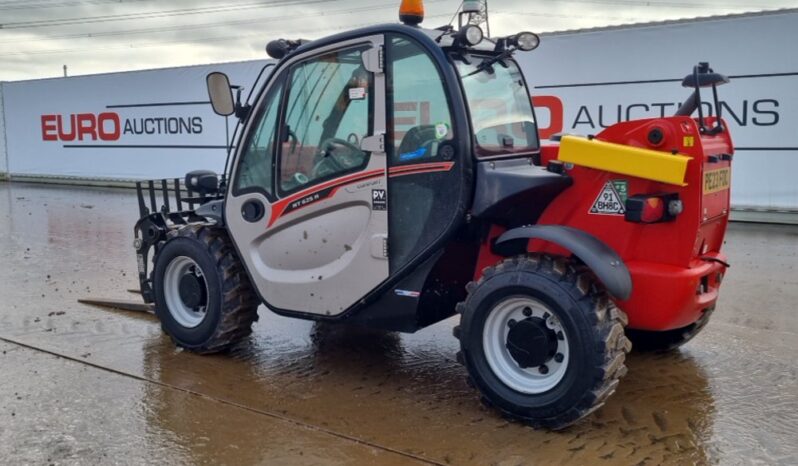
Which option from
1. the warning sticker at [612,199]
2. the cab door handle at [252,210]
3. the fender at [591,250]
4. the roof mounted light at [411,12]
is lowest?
the fender at [591,250]

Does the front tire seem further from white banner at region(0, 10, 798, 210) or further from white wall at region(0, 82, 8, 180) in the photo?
white wall at region(0, 82, 8, 180)

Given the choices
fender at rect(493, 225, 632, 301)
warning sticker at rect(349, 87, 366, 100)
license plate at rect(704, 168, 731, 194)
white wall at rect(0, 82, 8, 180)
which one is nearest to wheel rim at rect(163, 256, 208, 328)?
→ warning sticker at rect(349, 87, 366, 100)

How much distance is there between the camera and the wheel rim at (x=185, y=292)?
5.31 meters

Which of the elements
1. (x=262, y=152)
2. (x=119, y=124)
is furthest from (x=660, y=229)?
(x=119, y=124)

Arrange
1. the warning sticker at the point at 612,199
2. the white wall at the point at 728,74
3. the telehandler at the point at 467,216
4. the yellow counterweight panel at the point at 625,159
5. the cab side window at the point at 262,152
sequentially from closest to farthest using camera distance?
the yellow counterweight panel at the point at 625,159 → the telehandler at the point at 467,216 → the warning sticker at the point at 612,199 → the cab side window at the point at 262,152 → the white wall at the point at 728,74

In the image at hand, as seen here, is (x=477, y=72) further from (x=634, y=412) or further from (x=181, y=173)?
(x=181, y=173)

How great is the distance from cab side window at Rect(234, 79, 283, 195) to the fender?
67.2 inches

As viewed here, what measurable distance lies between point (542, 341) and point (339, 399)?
51.7 inches

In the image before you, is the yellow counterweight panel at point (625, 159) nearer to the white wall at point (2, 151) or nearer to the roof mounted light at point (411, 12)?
the roof mounted light at point (411, 12)

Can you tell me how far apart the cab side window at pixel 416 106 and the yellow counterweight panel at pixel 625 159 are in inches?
26.4

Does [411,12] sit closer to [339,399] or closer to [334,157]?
[334,157]

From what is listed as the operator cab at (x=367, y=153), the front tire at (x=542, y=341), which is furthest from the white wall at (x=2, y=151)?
the front tire at (x=542, y=341)

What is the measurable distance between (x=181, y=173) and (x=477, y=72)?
14.2m

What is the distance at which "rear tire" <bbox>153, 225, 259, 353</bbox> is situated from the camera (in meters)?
5.08
